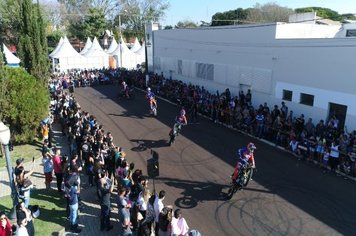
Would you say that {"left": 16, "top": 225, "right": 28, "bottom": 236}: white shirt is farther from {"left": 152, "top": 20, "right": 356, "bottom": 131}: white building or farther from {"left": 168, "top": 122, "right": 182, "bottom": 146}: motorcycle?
{"left": 152, "top": 20, "right": 356, "bottom": 131}: white building

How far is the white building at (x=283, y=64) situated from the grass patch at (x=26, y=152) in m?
13.1

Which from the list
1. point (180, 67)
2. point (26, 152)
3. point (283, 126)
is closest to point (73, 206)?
point (26, 152)

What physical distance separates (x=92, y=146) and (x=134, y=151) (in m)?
3.50

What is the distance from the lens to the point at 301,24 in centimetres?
2041

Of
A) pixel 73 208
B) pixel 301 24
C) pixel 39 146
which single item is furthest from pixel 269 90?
pixel 73 208

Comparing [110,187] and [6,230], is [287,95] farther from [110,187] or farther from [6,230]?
[6,230]

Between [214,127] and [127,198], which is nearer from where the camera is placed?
[127,198]

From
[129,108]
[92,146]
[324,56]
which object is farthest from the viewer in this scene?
[129,108]

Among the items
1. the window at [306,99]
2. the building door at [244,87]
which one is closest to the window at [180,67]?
the building door at [244,87]

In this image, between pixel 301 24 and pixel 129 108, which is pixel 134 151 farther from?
pixel 301 24

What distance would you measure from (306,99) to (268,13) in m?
48.0

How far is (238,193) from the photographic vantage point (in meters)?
11.1

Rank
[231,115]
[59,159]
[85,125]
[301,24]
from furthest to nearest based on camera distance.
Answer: [301,24] → [231,115] → [85,125] → [59,159]

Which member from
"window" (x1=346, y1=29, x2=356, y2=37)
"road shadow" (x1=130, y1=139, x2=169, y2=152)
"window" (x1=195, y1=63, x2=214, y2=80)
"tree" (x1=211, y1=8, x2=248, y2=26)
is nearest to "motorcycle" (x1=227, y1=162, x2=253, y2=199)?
"road shadow" (x1=130, y1=139, x2=169, y2=152)
